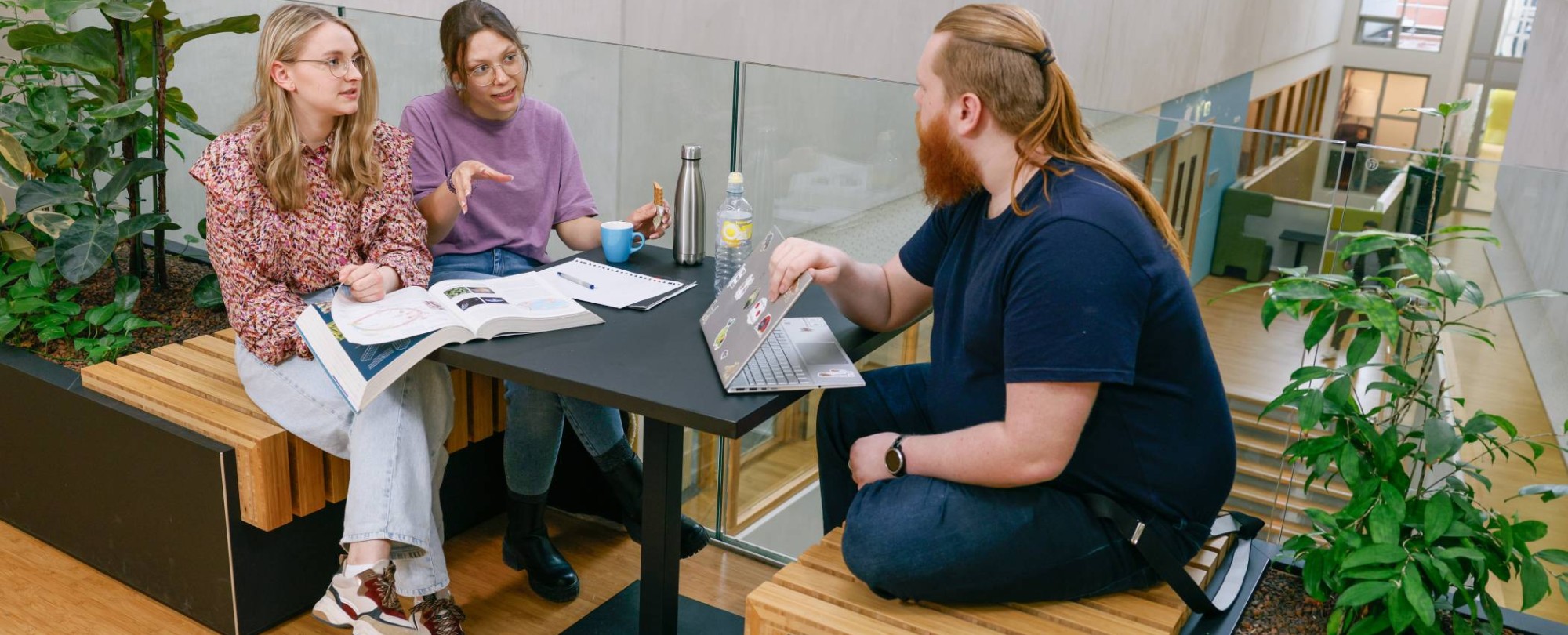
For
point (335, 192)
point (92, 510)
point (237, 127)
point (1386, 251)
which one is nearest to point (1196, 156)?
point (1386, 251)

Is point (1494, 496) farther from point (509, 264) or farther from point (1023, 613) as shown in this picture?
point (509, 264)

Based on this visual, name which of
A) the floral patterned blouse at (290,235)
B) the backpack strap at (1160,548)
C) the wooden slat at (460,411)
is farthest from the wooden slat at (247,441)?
the backpack strap at (1160,548)

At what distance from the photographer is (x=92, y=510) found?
7.87 feet

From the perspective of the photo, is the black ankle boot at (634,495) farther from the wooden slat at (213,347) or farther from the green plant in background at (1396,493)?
the green plant in background at (1396,493)

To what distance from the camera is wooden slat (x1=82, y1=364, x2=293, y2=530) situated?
2070 mm

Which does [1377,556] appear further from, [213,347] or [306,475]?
[213,347]

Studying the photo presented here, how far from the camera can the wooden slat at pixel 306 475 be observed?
2121 mm

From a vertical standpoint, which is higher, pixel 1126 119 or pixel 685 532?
pixel 1126 119

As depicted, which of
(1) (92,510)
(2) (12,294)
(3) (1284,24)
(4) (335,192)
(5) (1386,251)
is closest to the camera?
(5) (1386,251)

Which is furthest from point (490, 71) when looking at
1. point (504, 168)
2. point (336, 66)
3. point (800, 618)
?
point (800, 618)

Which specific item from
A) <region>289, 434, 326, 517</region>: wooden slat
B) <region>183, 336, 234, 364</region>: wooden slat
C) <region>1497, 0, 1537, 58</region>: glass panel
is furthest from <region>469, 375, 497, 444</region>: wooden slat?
<region>1497, 0, 1537, 58</region>: glass panel

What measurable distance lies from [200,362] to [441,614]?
777mm

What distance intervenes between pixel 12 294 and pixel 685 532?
1606 mm

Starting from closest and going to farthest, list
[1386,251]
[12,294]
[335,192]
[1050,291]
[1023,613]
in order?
[1050,291], [1023,613], [1386,251], [335,192], [12,294]
